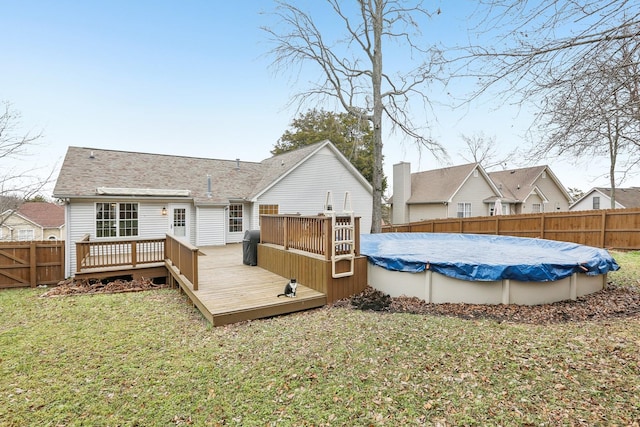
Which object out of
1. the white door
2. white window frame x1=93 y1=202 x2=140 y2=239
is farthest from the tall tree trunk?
white window frame x1=93 y1=202 x2=140 y2=239

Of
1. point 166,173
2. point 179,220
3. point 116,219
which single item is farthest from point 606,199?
point 116,219

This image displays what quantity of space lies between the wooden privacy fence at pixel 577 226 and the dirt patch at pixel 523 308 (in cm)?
731

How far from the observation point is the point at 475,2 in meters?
2.89

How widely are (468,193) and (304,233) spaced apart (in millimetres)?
18340

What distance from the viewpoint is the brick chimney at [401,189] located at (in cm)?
2264

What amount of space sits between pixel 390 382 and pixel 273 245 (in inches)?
210

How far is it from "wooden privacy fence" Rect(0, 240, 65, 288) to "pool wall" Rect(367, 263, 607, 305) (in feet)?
32.3

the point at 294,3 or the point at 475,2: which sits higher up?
the point at 294,3

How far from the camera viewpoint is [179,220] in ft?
41.7

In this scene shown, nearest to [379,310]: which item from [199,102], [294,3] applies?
[294,3]

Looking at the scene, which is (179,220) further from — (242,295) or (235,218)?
(242,295)

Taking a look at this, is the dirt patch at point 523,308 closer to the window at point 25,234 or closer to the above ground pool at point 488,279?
the above ground pool at point 488,279

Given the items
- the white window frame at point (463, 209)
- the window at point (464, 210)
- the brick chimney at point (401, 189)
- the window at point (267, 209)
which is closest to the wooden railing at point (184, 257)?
the window at point (267, 209)

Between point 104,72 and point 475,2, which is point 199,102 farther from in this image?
point 475,2
